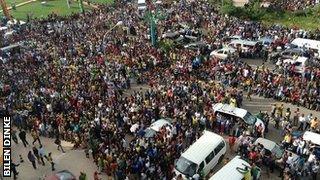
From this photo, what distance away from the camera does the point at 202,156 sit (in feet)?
67.1

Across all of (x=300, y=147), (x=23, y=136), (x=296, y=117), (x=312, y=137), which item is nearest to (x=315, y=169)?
(x=300, y=147)

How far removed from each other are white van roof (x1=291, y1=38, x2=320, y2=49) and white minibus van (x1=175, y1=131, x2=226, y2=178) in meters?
15.2

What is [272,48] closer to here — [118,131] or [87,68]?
[87,68]

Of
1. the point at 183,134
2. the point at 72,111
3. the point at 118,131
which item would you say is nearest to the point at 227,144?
the point at 183,134

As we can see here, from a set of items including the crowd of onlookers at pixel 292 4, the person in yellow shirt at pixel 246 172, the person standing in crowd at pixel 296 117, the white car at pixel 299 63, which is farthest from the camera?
the crowd of onlookers at pixel 292 4

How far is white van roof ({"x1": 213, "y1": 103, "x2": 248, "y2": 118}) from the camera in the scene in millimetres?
23975

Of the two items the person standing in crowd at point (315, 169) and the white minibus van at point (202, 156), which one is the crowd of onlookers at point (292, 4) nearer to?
the white minibus van at point (202, 156)

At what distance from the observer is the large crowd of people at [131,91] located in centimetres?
2219

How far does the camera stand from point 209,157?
2072cm

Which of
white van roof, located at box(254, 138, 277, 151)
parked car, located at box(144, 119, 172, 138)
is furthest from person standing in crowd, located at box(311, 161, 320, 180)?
parked car, located at box(144, 119, 172, 138)

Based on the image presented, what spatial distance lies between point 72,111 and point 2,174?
583 cm

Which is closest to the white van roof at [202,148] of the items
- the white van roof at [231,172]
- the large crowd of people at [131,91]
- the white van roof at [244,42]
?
the large crowd of people at [131,91]

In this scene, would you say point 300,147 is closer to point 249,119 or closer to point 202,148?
point 249,119

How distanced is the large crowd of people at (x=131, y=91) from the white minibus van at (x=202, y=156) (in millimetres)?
663
